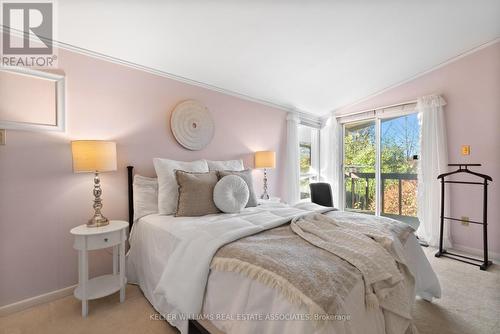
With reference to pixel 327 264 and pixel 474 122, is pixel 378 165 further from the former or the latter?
pixel 327 264

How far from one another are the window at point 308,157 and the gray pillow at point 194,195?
2855 millimetres

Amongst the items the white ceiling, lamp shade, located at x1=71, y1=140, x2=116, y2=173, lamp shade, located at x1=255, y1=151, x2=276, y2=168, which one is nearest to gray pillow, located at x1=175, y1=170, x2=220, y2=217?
lamp shade, located at x1=71, y1=140, x2=116, y2=173

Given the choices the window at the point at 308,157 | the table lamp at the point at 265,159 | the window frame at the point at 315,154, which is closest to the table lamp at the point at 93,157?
the table lamp at the point at 265,159

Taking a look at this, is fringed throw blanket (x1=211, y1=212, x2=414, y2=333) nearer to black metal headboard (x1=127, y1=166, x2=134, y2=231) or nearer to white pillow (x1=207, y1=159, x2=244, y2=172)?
white pillow (x1=207, y1=159, x2=244, y2=172)

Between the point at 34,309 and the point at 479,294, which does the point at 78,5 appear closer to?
the point at 34,309

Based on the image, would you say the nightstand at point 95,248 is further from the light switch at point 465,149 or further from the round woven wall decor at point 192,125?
the light switch at point 465,149

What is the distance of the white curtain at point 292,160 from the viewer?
4164 millimetres

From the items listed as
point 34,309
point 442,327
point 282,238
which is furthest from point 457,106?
point 34,309

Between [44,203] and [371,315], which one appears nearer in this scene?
[371,315]

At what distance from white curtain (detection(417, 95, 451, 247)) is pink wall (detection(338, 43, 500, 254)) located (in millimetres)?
117

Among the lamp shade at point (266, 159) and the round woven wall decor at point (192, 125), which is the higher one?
the round woven wall decor at point (192, 125)

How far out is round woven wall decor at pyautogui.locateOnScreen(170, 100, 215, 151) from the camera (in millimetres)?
2840

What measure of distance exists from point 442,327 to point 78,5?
11.6 ft

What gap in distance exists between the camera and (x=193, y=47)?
2400 millimetres
